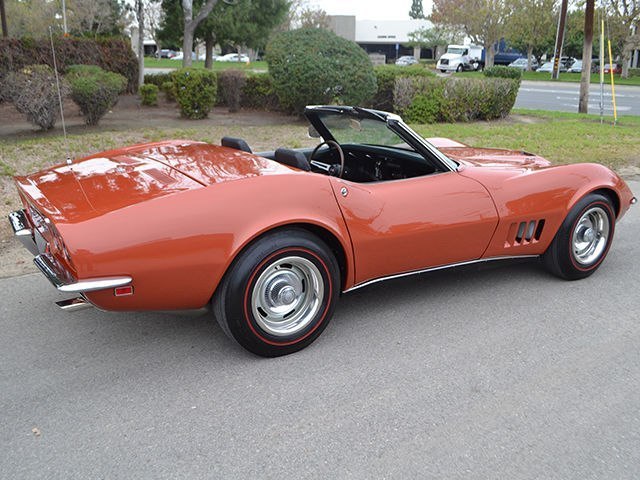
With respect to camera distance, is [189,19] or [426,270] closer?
[426,270]

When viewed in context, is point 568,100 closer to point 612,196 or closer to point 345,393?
point 612,196

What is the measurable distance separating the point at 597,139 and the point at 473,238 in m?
8.30

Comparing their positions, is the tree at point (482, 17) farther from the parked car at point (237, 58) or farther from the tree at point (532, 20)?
the parked car at point (237, 58)

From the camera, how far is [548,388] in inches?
118

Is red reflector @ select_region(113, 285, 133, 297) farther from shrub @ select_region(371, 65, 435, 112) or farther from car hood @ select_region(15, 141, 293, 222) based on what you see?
shrub @ select_region(371, 65, 435, 112)

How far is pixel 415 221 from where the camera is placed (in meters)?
3.59

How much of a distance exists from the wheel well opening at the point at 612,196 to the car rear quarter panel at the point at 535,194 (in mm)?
22

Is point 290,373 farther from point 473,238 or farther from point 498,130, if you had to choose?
point 498,130

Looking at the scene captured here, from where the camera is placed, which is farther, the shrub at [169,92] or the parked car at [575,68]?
the parked car at [575,68]

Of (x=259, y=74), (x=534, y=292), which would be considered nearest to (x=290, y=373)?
(x=534, y=292)

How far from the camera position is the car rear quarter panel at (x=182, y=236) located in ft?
9.04

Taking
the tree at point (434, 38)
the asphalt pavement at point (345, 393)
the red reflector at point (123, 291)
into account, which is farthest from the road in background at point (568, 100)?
the tree at point (434, 38)

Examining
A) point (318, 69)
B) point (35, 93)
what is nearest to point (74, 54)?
point (35, 93)

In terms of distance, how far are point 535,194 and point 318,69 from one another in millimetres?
8133
